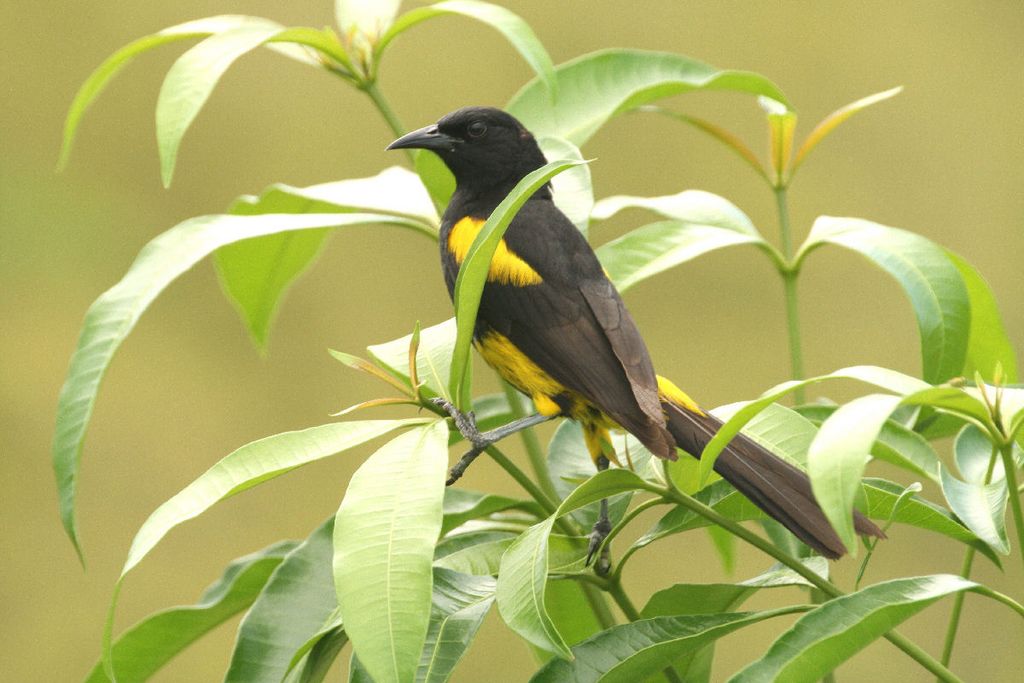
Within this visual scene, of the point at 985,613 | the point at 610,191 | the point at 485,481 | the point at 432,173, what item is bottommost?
the point at 985,613

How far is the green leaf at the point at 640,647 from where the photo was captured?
2.70 feet

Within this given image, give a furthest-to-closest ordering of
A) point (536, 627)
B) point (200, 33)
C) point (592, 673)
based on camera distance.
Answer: point (200, 33), point (592, 673), point (536, 627)

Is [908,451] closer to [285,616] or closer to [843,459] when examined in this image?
[843,459]

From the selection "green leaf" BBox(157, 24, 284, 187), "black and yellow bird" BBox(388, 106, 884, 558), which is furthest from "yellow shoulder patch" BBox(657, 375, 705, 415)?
"green leaf" BBox(157, 24, 284, 187)

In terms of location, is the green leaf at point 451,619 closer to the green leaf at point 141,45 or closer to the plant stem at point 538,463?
the plant stem at point 538,463

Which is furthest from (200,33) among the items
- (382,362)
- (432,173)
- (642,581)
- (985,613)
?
(985,613)

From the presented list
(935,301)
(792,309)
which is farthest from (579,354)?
(935,301)

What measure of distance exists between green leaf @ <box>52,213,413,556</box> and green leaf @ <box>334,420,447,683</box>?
0.21 meters

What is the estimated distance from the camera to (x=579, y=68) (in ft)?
4.02

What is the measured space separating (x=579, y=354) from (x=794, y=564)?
345 millimetres

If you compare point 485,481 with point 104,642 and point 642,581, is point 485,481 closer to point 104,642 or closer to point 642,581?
A: point 642,581

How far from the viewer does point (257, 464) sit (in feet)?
2.57

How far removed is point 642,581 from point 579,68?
2160mm

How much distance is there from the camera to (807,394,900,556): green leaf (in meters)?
0.58
